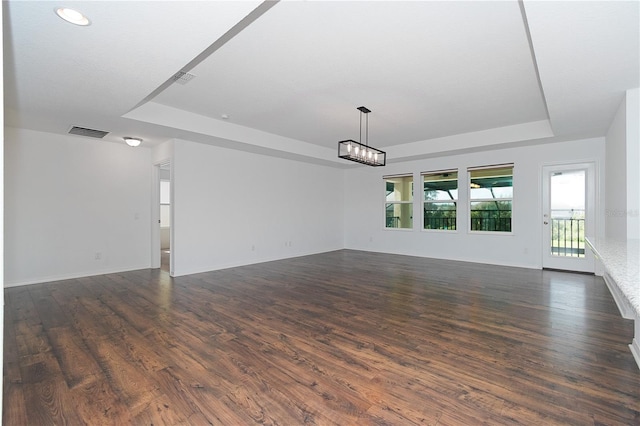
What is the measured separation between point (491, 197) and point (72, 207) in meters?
7.88

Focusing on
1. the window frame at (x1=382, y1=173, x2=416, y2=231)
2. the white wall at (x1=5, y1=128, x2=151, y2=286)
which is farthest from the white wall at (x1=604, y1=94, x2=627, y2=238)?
the white wall at (x1=5, y1=128, x2=151, y2=286)

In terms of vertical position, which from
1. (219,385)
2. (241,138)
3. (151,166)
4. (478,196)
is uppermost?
(241,138)

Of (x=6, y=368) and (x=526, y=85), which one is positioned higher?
(x=526, y=85)

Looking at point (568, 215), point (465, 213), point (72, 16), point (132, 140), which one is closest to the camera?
point (72, 16)

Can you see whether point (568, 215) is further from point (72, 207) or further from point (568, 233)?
point (72, 207)

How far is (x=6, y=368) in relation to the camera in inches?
89.0

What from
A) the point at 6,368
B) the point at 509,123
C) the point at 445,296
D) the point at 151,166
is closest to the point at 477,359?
the point at 445,296

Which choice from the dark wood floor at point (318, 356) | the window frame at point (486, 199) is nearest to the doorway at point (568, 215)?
the window frame at point (486, 199)

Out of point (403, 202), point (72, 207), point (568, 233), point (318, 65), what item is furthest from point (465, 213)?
point (72, 207)

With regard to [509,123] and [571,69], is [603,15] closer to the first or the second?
[571,69]

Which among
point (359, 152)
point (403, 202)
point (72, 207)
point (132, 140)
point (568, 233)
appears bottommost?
point (568, 233)

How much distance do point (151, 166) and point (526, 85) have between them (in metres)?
6.26

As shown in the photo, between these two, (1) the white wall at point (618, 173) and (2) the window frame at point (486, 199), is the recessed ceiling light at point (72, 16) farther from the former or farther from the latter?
(2) the window frame at point (486, 199)

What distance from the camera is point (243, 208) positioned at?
6.39 metres
